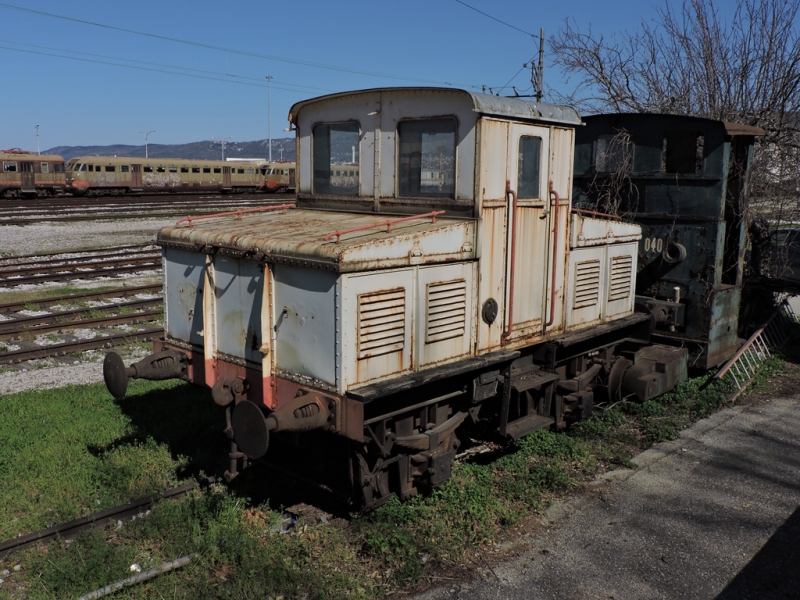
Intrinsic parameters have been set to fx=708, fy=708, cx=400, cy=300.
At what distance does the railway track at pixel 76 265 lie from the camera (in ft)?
51.8

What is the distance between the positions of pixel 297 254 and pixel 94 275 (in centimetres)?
1253

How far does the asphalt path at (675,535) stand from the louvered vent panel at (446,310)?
1813 millimetres

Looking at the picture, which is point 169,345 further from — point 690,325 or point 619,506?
point 690,325

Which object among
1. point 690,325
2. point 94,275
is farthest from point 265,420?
point 94,275

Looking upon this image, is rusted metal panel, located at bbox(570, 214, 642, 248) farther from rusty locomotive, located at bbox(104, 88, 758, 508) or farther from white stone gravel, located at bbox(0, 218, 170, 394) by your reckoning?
white stone gravel, located at bbox(0, 218, 170, 394)

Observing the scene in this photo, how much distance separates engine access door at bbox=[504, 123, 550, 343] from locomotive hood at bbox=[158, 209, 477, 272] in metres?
0.68

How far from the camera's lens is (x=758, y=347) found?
11.2 m

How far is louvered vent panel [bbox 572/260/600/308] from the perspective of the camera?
7816 mm

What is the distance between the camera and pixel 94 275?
A: 53.3 ft

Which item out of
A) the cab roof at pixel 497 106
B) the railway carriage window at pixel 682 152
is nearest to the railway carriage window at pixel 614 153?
the railway carriage window at pixel 682 152

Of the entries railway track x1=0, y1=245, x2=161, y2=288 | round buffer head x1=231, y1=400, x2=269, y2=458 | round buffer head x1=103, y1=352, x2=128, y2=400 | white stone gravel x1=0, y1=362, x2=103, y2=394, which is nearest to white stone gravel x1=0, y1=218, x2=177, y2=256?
railway track x1=0, y1=245, x2=161, y2=288

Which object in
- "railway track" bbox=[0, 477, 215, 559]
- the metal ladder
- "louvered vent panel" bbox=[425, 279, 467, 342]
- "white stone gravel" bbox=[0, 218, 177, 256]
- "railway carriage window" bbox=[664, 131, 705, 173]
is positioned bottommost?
"railway track" bbox=[0, 477, 215, 559]

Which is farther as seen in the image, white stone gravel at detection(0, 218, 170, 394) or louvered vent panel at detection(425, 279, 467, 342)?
white stone gravel at detection(0, 218, 170, 394)

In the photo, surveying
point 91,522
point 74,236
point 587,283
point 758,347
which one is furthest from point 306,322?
point 74,236
